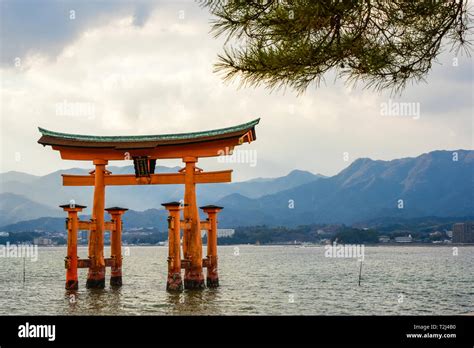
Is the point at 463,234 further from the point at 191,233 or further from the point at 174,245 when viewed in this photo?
the point at 174,245

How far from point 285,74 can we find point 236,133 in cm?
1216

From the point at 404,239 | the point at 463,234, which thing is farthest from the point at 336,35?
the point at 404,239

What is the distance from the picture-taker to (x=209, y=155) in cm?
2303

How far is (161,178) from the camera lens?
2380 cm

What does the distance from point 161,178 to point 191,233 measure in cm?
264

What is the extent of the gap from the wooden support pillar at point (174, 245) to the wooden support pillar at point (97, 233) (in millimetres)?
3284

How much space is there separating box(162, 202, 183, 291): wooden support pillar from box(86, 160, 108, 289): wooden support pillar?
3284 millimetres

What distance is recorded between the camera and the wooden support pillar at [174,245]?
2204 centimetres

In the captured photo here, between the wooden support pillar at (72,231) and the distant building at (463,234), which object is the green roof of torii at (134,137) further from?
the distant building at (463,234)

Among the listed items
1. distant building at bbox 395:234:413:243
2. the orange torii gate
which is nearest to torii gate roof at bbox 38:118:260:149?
the orange torii gate

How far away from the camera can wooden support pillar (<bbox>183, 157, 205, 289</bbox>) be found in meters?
22.9

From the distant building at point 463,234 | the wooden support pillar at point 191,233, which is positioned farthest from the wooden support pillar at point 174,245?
the distant building at point 463,234

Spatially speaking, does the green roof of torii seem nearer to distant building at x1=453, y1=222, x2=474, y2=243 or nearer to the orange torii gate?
the orange torii gate

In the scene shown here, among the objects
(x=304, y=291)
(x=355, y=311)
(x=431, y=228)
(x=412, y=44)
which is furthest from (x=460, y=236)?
(x=412, y=44)
